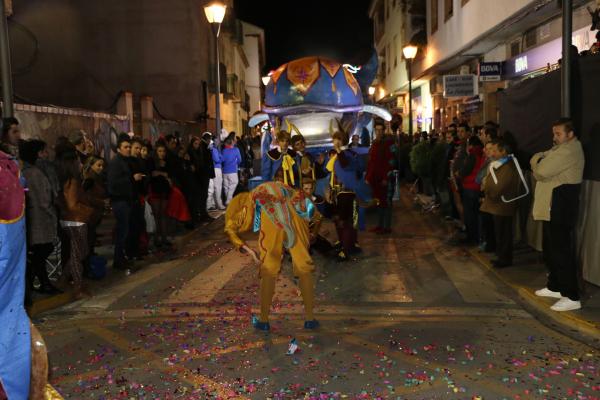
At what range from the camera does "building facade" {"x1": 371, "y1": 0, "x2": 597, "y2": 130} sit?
13.9 metres

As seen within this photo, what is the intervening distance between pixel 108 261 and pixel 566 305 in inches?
261

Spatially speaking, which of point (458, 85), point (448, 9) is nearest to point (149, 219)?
point (458, 85)

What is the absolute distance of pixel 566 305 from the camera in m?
6.66

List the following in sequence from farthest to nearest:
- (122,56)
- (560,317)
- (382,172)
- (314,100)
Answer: (122,56), (314,100), (382,172), (560,317)

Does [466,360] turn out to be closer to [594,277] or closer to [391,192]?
[594,277]

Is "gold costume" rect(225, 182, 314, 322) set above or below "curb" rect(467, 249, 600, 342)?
above

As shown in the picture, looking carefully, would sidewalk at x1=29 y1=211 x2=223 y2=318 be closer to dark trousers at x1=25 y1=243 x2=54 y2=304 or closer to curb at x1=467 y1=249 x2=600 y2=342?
dark trousers at x1=25 y1=243 x2=54 y2=304

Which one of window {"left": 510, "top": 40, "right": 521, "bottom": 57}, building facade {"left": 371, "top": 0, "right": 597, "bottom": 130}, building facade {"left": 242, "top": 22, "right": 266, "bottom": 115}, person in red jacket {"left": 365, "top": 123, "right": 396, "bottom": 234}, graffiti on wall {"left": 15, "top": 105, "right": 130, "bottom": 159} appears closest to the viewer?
graffiti on wall {"left": 15, "top": 105, "right": 130, "bottom": 159}

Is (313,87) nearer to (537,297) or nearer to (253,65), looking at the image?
(537,297)

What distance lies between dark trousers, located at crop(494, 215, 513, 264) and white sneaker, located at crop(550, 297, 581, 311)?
210cm

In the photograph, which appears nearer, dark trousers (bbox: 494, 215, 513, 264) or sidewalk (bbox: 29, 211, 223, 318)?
sidewalk (bbox: 29, 211, 223, 318)

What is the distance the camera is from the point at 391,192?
39.9ft

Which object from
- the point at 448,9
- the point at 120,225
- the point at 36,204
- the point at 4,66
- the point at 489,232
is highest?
the point at 448,9

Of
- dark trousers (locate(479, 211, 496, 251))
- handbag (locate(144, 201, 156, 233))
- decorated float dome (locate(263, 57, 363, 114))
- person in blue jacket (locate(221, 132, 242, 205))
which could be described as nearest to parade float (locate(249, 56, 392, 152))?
decorated float dome (locate(263, 57, 363, 114))
